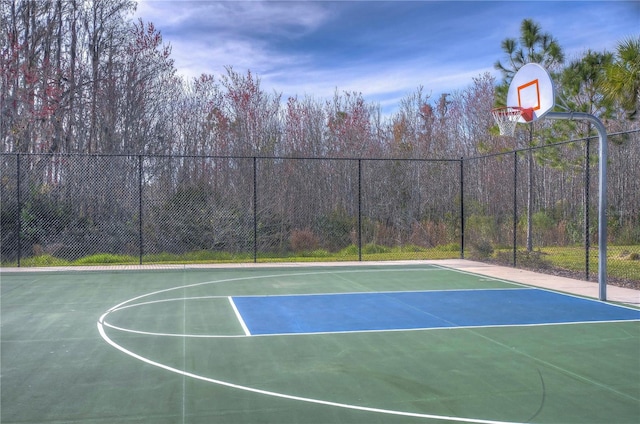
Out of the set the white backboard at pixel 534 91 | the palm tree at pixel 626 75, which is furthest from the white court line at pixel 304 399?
the palm tree at pixel 626 75

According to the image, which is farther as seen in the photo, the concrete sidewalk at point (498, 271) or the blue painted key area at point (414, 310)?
the concrete sidewalk at point (498, 271)

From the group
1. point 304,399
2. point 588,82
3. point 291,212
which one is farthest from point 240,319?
point 588,82

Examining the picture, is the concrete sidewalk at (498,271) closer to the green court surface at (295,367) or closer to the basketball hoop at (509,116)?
the green court surface at (295,367)

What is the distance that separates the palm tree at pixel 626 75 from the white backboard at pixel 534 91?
2.08 metres

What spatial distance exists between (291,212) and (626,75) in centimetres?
905

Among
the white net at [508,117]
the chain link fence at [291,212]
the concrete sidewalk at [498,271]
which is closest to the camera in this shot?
the concrete sidewalk at [498,271]

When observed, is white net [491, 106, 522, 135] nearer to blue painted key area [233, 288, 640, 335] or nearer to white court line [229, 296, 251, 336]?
blue painted key area [233, 288, 640, 335]

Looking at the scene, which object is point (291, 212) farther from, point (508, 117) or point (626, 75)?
point (626, 75)

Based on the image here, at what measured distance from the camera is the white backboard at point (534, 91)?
9.12 m

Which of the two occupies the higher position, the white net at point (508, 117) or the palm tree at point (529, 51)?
the palm tree at point (529, 51)

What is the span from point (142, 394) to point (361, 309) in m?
4.06

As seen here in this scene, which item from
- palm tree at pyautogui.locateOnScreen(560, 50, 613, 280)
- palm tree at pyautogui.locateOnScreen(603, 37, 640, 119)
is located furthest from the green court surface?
palm tree at pyautogui.locateOnScreen(560, 50, 613, 280)

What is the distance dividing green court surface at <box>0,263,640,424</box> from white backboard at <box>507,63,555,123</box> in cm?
298

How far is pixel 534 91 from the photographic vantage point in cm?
957
